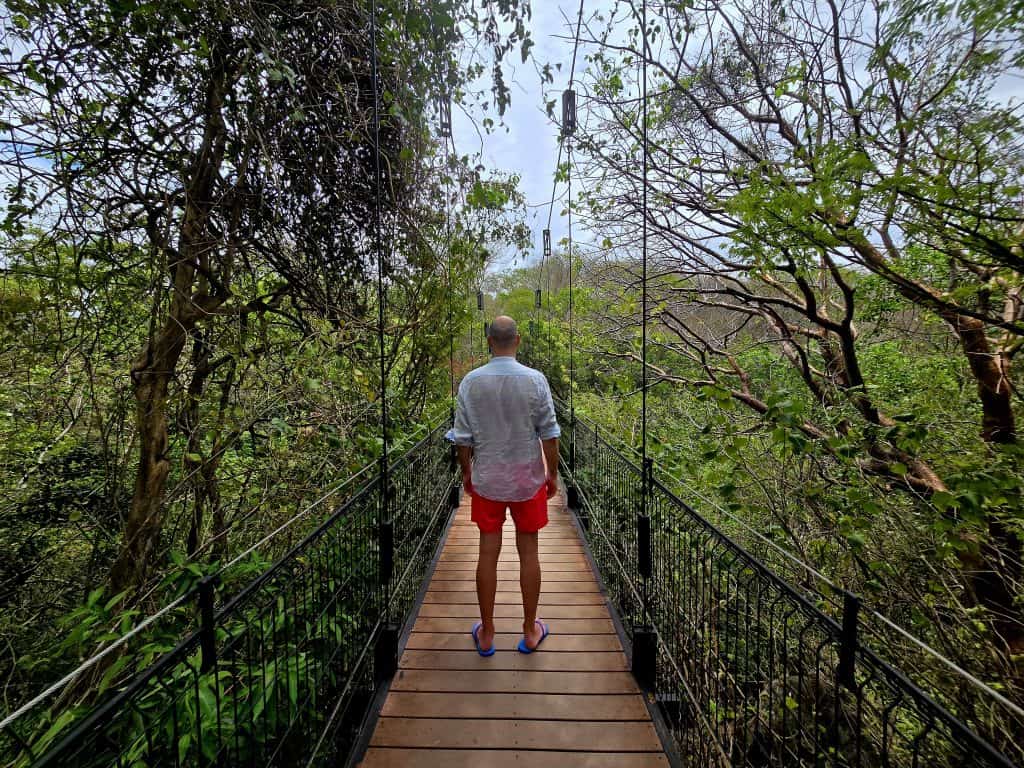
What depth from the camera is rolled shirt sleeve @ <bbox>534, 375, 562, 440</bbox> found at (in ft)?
6.61

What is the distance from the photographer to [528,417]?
79.0 inches

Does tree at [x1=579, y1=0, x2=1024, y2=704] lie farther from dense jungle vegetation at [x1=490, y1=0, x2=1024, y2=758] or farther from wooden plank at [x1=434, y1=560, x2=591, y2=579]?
wooden plank at [x1=434, y1=560, x2=591, y2=579]

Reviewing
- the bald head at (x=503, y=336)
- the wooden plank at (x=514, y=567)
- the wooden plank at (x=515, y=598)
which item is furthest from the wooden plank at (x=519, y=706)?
the bald head at (x=503, y=336)

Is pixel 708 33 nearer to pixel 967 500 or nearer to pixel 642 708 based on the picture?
pixel 967 500

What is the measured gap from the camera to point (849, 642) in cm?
102

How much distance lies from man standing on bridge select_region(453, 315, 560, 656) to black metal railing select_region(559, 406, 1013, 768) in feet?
1.73

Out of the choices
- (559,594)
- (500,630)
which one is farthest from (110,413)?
(559,594)

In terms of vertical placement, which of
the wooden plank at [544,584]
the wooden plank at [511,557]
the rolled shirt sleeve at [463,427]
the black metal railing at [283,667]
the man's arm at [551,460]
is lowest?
the wooden plank at [511,557]

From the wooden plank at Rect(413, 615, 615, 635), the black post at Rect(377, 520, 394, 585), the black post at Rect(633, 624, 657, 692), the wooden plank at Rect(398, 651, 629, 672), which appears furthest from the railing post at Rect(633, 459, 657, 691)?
the black post at Rect(377, 520, 394, 585)

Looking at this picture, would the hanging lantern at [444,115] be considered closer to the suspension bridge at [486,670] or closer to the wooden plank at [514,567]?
the suspension bridge at [486,670]

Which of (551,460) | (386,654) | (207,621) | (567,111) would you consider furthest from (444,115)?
(386,654)

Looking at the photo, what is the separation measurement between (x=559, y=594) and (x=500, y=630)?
527 mm

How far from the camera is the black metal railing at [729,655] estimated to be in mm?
1008

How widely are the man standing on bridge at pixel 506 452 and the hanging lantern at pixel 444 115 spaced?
4.18ft
